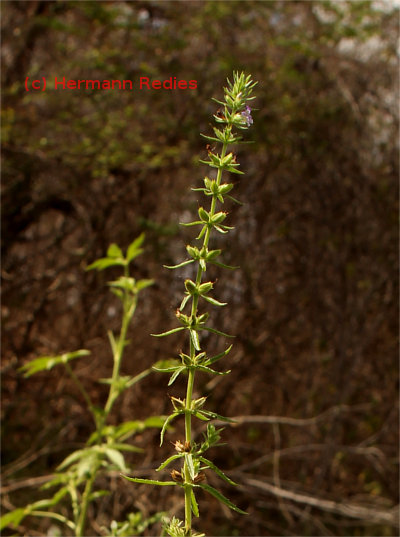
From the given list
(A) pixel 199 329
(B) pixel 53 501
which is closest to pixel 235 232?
(B) pixel 53 501

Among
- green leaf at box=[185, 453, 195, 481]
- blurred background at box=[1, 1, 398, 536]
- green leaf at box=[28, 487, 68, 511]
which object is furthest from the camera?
blurred background at box=[1, 1, 398, 536]

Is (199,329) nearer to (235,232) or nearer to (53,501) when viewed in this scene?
(53,501)

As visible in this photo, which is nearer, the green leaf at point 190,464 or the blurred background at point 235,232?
the green leaf at point 190,464

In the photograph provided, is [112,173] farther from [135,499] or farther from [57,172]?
[135,499]

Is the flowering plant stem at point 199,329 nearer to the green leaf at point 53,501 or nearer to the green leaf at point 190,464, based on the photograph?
the green leaf at point 190,464

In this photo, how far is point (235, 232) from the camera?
3678mm

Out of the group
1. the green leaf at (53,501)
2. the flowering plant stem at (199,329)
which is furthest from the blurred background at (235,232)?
the flowering plant stem at (199,329)

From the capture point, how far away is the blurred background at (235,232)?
3.57m

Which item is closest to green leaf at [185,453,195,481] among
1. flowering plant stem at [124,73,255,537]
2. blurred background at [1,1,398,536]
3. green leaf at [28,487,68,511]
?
flowering plant stem at [124,73,255,537]

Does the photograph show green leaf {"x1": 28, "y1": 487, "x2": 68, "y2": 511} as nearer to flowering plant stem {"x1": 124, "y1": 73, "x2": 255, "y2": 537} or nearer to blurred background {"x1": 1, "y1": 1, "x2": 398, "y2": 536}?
flowering plant stem {"x1": 124, "y1": 73, "x2": 255, "y2": 537}

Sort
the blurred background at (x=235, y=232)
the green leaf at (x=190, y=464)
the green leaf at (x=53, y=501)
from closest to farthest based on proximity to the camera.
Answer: the green leaf at (x=190, y=464) → the green leaf at (x=53, y=501) → the blurred background at (x=235, y=232)

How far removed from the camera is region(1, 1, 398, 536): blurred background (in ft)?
11.7

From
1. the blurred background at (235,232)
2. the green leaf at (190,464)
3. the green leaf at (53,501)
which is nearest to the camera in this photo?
the green leaf at (190,464)

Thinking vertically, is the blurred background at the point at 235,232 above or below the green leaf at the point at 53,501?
above
